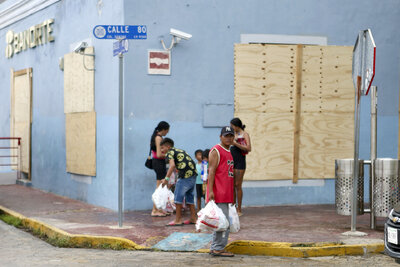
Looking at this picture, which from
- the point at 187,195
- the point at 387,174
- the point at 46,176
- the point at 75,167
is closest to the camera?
the point at 387,174

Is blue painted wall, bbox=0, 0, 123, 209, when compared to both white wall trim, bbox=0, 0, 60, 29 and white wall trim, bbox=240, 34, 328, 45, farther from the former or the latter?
white wall trim, bbox=240, 34, 328, 45

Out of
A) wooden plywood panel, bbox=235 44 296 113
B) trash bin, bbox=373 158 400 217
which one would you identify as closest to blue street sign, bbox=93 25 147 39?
wooden plywood panel, bbox=235 44 296 113

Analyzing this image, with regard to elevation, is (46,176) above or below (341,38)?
below

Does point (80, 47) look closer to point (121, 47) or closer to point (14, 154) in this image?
point (121, 47)

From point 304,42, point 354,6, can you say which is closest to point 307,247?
point 304,42

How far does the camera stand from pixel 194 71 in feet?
42.9

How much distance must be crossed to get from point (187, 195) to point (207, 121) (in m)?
2.46

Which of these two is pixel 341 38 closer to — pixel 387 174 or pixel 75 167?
pixel 387 174

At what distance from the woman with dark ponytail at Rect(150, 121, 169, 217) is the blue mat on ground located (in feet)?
6.85

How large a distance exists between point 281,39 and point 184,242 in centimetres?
566

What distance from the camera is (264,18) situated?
1341 centimetres

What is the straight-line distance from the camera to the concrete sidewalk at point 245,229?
9.00m

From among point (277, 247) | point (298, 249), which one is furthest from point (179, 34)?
point (298, 249)

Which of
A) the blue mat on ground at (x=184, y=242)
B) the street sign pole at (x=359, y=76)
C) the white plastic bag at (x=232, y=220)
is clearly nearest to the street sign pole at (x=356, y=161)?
the street sign pole at (x=359, y=76)
